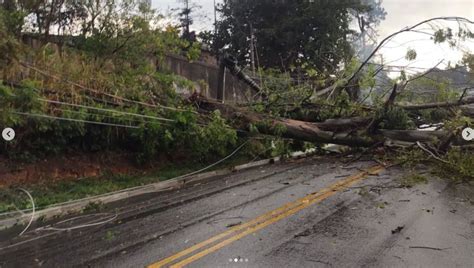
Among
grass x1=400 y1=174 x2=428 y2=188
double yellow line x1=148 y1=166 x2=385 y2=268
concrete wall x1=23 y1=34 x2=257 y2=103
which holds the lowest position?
double yellow line x1=148 y1=166 x2=385 y2=268

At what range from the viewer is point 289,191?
7512 mm

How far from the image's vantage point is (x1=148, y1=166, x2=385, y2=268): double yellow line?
4.43 metres

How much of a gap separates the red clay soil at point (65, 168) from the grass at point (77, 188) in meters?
0.23

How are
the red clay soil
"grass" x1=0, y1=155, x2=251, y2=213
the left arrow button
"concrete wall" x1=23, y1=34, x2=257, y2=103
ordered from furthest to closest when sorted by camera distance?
"concrete wall" x1=23, y1=34, x2=257, y2=103 → the red clay soil → the left arrow button → "grass" x1=0, y1=155, x2=251, y2=213

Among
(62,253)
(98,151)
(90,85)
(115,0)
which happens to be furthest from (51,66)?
(62,253)

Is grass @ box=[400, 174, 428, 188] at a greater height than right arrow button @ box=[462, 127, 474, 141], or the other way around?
right arrow button @ box=[462, 127, 474, 141]

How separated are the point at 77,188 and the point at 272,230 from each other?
14.7 ft

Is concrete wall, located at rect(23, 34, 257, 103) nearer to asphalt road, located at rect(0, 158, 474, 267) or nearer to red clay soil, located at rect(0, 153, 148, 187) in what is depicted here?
red clay soil, located at rect(0, 153, 148, 187)

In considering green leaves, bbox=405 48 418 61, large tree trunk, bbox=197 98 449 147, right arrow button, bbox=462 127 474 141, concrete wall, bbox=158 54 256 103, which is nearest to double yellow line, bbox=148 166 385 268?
right arrow button, bbox=462 127 474 141

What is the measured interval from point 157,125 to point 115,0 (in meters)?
4.35

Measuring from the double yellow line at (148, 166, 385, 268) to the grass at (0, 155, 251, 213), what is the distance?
10.2 feet

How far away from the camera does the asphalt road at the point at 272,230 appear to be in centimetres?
438

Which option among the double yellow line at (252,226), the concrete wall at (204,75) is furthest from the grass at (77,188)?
the concrete wall at (204,75)

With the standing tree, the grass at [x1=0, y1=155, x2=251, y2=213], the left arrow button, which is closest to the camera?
the grass at [x1=0, y1=155, x2=251, y2=213]
